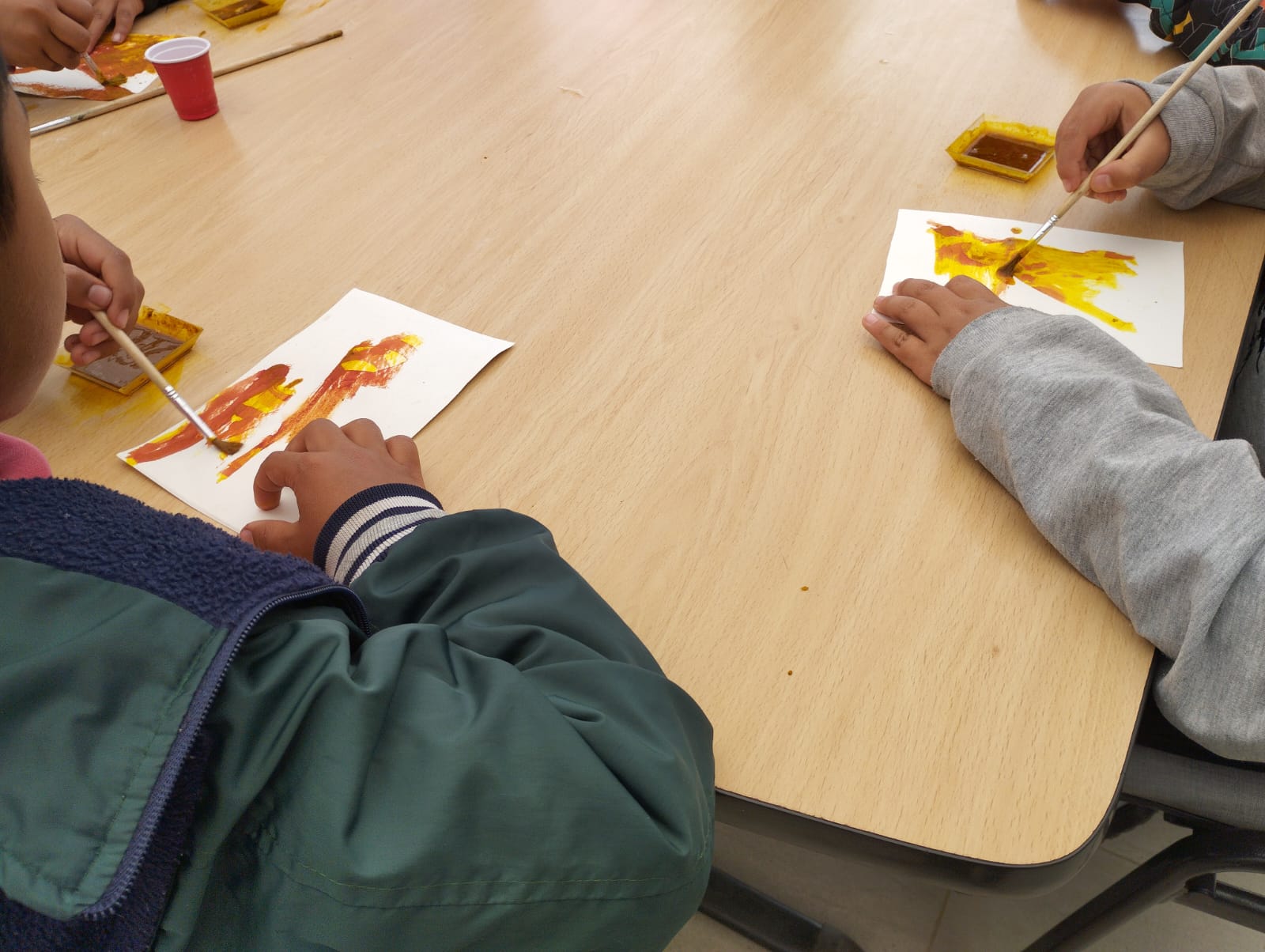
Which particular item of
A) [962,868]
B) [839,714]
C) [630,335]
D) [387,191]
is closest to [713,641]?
[839,714]

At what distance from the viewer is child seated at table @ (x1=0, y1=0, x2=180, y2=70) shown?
119 centimetres

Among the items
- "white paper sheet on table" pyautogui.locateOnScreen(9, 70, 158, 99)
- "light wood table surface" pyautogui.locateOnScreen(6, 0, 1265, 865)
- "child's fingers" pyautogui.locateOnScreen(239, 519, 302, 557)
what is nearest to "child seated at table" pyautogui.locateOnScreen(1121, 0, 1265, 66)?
"light wood table surface" pyautogui.locateOnScreen(6, 0, 1265, 865)

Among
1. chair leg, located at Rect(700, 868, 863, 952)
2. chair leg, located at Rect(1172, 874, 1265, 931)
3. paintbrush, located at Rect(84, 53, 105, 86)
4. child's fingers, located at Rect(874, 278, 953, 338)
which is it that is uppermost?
paintbrush, located at Rect(84, 53, 105, 86)

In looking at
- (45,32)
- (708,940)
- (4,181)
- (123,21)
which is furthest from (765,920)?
(123,21)

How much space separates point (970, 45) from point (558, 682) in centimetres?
123

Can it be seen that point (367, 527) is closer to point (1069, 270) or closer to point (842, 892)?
point (1069, 270)

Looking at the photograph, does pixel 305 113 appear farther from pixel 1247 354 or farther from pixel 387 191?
pixel 1247 354

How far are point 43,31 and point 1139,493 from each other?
1.41 m

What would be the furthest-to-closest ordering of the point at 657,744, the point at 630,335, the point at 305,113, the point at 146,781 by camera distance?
the point at 305,113
the point at 630,335
the point at 657,744
the point at 146,781

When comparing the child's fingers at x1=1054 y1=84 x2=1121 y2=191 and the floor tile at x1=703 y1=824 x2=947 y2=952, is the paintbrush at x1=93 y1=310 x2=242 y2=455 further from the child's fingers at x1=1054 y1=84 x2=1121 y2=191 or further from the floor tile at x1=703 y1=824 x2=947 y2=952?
the child's fingers at x1=1054 y1=84 x2=1121 y2=191

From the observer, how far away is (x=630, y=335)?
906 mm

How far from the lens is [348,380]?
880 mm

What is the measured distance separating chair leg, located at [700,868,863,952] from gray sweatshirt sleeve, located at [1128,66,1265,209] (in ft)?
3.31

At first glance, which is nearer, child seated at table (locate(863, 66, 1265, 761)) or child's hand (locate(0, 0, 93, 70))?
child seated at table (locate(863, 66, 1265, 761))
